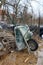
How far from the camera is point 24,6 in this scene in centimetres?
1403

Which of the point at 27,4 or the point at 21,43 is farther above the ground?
the point at 27,4

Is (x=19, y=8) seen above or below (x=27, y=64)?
above

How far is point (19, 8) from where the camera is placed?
1492cm

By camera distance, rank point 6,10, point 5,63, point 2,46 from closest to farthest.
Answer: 1. point 5,63
2. point 2,46
3. point 6,10

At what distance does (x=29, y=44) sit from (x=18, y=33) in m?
0.88

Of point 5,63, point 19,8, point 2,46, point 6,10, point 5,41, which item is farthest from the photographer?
point 19,8

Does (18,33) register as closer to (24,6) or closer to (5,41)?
(5,41)

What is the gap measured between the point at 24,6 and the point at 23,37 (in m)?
4.91

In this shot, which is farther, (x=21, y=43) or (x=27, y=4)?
(x=27, y=4)

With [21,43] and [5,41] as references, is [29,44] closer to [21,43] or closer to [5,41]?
[21,43]

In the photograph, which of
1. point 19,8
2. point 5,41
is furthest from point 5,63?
point 19,8

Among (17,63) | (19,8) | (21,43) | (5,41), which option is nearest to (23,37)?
(21,43)

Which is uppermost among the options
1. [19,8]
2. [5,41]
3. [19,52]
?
[19,8]

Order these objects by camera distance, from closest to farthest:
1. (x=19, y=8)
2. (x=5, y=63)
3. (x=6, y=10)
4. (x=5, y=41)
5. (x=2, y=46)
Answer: (x=5, y=63), (x=2, y=46), (x=5, y=41), (x=6, y=10), (x=19, y=8)
